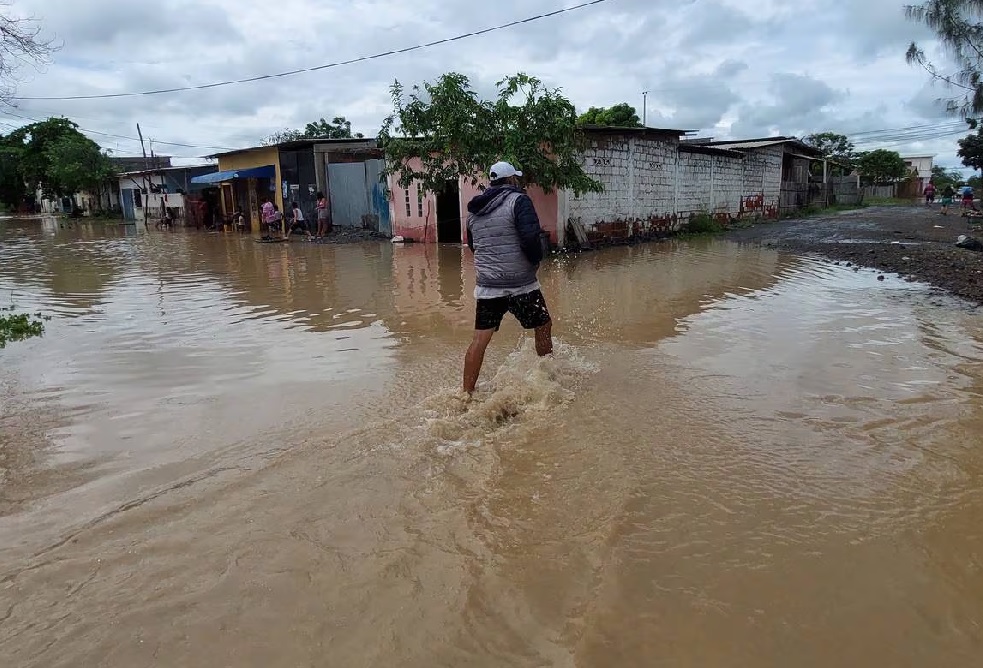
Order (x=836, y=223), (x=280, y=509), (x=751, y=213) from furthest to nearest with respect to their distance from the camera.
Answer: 1. (x=751, y=213)
2. (x=836, y=223)
3. (x=280, y=509)

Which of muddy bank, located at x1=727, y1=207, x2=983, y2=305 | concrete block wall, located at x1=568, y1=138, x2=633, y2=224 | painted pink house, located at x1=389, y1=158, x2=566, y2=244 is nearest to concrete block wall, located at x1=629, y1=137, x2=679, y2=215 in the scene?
concrete block wall, located at x1=568, y1=138, x2=633, y2=224

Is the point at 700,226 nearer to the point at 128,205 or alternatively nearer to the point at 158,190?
the point at 158,190

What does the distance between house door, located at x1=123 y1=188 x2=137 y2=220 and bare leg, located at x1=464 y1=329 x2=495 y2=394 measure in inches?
1588

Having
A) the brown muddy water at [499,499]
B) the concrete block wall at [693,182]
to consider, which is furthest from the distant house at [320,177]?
the brown muddy water at [499,499]

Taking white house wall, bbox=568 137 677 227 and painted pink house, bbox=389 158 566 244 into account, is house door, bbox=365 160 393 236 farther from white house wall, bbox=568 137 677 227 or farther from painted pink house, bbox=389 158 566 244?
white house wall, bbox=568 137 677 227

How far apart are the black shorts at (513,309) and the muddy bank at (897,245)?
245 inches

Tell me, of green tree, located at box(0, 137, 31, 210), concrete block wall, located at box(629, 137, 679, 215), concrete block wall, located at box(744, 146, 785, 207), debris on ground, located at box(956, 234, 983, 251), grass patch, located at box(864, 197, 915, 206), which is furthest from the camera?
green tree, located at box(0, 137, 31, 210)

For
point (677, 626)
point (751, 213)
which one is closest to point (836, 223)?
point (751, 213)

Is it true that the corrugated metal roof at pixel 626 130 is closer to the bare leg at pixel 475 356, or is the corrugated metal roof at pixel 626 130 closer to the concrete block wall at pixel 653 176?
the concrete block wall at pixel 653 176

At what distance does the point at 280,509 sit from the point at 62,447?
1.74 metres

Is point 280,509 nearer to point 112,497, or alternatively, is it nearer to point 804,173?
point 112,497

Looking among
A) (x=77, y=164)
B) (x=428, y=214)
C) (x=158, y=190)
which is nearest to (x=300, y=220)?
(x=428, y=214)

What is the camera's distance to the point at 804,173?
3014 centimetres

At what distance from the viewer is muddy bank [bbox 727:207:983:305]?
9516 mm
